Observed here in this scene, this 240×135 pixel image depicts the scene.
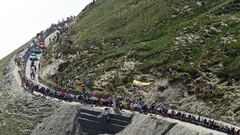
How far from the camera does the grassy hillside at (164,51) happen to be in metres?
83.5

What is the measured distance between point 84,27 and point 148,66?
4544cm

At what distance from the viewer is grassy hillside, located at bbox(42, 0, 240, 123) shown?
83.5 m

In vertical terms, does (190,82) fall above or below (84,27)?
below

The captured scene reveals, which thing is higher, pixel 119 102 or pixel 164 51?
pixel 164 51

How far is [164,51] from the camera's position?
97750mm

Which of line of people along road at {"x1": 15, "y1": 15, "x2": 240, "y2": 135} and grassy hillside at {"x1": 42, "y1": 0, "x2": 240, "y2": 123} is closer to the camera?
line of people along road at {"x1": 15, "y1": 15, "x2": 240, "y2": 135}

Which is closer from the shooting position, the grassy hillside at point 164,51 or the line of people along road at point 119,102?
the line of people along road at point 119,102

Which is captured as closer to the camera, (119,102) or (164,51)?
(119,102)

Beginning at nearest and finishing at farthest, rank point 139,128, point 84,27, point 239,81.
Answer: point 139,128 < point 239,81 < point 84,27

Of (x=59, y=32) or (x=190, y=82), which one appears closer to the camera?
(x=190, y=82)

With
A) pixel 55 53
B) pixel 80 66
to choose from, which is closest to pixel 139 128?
pixel 80 66

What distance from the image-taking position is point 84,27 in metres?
137

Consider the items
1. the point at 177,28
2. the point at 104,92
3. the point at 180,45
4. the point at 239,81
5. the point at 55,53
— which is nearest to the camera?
the point at 239,81

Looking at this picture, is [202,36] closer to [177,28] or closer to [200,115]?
[177,28]
